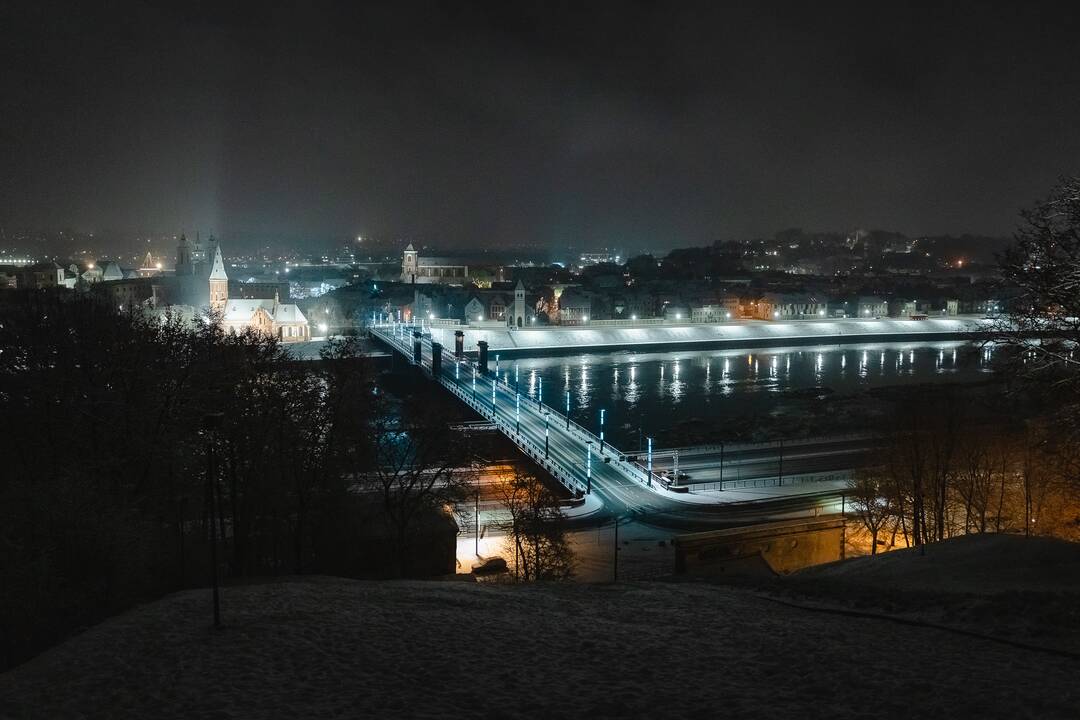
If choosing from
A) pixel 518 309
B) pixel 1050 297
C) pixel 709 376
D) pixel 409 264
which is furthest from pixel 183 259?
pixel 1050 297

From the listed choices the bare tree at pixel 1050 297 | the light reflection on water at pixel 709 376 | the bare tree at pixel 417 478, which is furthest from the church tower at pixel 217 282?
the bare tree at pixel 1050 297

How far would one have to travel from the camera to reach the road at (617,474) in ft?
55.1

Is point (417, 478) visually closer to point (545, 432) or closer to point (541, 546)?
point (541, 546)

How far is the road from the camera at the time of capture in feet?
55.1

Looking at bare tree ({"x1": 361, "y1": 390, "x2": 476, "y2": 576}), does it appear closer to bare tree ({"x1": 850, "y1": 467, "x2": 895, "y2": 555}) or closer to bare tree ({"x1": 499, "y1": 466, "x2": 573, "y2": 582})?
bare tree ({"x1": 499, "y1": 466, "x2": 573, "y2": 582})

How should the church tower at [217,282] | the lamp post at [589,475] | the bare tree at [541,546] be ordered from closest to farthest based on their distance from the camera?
the bare tree at [541,546], the lamp post at [589,475], the church tower at [217,282]

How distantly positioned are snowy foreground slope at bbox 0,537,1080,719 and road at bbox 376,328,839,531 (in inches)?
391

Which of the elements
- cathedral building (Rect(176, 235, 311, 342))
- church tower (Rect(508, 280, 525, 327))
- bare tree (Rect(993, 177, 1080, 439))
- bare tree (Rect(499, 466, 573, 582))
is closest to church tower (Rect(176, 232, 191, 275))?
cathedral building (Rect(176, 235, 311, 342))

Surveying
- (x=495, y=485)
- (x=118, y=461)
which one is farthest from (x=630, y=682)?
(x=495, y=485)

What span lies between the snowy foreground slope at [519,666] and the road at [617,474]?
993 centimetres

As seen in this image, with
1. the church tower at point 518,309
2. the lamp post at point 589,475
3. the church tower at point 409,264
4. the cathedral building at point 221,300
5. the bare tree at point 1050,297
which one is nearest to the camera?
the bare tree at point 1050,297

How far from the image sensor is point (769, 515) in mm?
16828

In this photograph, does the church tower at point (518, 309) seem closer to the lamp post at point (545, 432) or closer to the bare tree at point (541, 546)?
the lamp post at point (545, 432)

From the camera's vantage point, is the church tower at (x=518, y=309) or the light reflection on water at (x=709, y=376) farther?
the church tower at (x=518, y=309)
